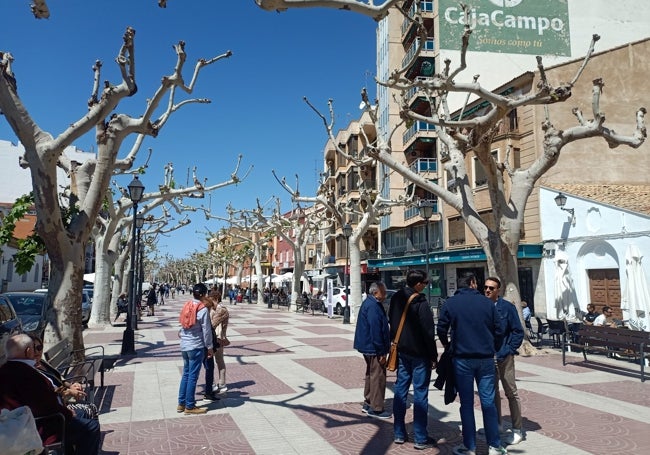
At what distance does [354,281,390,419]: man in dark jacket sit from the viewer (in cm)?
622

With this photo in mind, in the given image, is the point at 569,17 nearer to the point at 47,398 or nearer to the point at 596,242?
the point at 596,242

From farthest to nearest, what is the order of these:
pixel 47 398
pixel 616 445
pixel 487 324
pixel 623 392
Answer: pixel 623 392
pixel 616 445
pixel 487 324
pixel 47 398

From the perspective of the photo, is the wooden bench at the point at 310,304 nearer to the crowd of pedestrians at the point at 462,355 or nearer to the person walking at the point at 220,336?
the person walking at the point at 220,336

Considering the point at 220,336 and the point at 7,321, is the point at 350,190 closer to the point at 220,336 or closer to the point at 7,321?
the point at 7,321

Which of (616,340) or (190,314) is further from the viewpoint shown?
(616,340)

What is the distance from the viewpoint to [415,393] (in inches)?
203

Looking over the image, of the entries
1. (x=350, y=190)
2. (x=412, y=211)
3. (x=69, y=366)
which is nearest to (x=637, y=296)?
(x=69, y=366)

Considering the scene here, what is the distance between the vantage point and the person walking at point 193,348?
6.41 metres

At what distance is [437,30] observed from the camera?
31.9m

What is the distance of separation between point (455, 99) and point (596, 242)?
580 inches

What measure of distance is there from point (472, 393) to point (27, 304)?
13692 millimetres

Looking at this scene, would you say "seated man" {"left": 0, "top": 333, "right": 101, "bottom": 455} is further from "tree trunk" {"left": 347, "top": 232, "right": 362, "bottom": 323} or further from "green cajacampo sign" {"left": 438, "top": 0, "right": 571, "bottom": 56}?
"green cajacampo sign" {"left": 438, "top": 0, "right": 571, "bottom": 56}

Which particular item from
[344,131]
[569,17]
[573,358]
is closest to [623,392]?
[573,358]

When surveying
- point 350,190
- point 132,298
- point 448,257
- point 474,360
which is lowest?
point 474,360
